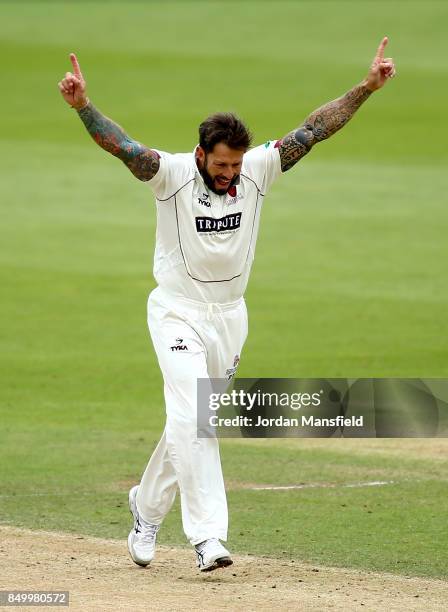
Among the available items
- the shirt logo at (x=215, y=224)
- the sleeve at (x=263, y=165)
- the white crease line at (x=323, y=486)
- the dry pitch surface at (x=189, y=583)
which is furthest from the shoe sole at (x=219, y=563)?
the white crease line at (x=323, y=486)

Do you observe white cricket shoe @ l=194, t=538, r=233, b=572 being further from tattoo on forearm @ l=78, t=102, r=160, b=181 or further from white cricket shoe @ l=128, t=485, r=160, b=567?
tattoo on forearm @ l=78, t=102, r=160, b=181

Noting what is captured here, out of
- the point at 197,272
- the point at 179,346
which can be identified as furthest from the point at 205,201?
the point at 179,346

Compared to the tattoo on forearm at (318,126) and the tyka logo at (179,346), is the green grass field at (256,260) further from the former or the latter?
the tattoo on forearm at (318,126)

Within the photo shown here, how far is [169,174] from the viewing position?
732cm

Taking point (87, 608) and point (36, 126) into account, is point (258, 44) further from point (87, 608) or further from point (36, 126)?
point (87, 608)

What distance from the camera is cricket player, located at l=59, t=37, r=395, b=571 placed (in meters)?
7.17

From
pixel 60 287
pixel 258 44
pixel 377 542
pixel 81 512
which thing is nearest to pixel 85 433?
pixel 81 512

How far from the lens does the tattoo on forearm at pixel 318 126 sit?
7660mm

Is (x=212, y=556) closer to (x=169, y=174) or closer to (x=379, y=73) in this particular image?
(x=169, y=174)

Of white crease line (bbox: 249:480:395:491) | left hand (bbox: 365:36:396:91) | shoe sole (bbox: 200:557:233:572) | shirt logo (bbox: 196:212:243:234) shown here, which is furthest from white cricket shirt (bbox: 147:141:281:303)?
white crease line (bbox: 249:480:395:491)

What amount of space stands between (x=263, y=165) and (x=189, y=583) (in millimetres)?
2243

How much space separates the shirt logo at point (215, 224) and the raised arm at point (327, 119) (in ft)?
1.78

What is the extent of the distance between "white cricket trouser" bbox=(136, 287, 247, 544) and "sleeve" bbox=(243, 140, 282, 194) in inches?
26.5

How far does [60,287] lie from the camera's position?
60.9 ft
